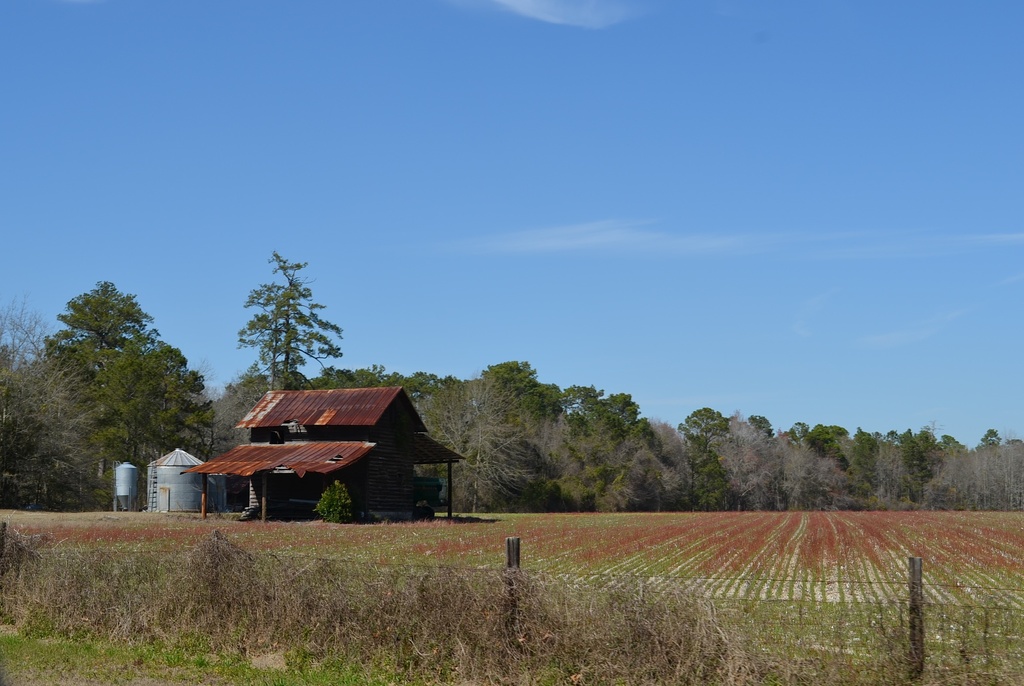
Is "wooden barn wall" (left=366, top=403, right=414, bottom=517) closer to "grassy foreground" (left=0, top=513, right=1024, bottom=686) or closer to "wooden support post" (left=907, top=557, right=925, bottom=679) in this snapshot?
"grassy foreground" (left=0, top=513, right=1024, bottom=686)

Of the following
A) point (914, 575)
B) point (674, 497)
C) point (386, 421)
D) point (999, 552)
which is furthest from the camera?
point (674, 497)

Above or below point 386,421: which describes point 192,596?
below

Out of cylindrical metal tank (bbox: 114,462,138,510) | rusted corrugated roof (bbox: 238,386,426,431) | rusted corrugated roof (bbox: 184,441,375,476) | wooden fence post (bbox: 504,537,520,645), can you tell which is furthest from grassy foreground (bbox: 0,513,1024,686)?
cylindrical metal tank (bbox: 114,462,138,510)

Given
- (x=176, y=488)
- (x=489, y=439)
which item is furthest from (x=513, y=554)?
(x=489, y=439)

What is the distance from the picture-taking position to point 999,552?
33219 mm

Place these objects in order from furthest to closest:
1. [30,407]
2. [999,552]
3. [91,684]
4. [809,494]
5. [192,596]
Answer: [809,494], [30,407], [999,552], [192,596], [91,684]

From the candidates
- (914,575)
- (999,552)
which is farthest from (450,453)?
(914,575)

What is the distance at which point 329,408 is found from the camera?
52406 mm

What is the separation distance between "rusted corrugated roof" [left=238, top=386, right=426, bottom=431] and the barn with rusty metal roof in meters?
0.05

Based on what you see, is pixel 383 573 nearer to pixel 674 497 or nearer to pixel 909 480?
pixel 674 497

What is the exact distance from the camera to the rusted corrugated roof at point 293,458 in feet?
153

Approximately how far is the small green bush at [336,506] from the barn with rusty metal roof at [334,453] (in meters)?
1.01

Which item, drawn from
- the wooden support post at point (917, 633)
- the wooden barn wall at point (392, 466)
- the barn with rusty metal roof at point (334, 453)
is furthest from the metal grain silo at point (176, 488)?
the wooden support post at point (917, 633)

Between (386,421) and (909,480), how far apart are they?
94.4m
